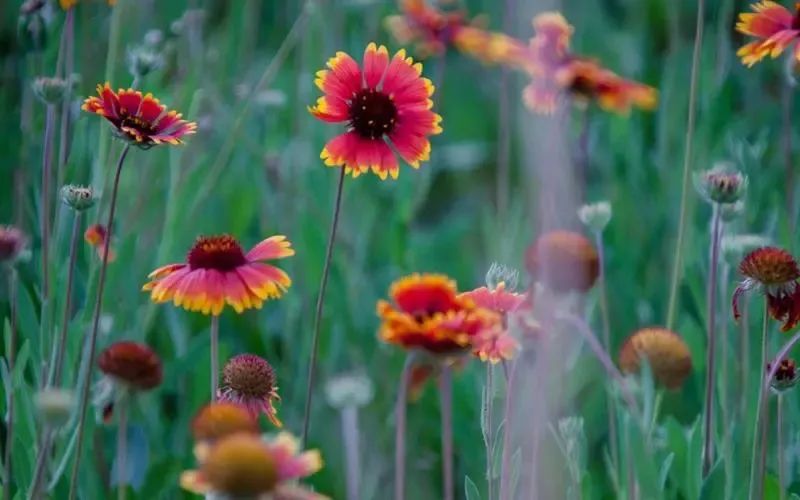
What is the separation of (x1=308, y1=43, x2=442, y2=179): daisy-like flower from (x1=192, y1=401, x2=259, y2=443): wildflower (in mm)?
275

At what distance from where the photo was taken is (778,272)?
88 centimetres

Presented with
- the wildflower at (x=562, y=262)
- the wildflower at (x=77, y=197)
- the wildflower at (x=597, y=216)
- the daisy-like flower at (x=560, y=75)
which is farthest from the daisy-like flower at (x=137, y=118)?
the daisy-like flower at (x=560, y=75)

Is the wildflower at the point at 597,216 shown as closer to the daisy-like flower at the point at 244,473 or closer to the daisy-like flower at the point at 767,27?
the daisy-like flower at the point at 767,27

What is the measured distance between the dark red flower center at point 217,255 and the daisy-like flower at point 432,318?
21 cm

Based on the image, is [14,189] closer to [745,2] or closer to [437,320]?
[437,320]

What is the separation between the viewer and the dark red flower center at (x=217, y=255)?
88 centimetres

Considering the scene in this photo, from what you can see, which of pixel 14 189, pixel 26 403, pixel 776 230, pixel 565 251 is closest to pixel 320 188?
pixel 14 189

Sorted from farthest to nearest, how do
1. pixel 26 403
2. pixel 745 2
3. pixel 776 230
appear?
pixel 745 2 < pixel 776 230 < pixel 26 403

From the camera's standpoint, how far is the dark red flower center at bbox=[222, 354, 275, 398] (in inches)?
32.6

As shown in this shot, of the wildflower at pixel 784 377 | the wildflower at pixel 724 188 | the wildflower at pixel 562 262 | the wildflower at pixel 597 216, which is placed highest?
the wildflower at pixel 724 188

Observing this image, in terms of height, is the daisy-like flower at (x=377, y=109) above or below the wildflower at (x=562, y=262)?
above

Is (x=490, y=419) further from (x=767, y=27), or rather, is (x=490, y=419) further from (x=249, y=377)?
(x=767, y=27)

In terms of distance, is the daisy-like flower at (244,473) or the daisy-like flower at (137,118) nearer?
the daisy-like flower at (244,473)

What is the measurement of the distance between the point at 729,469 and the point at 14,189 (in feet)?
3.21
